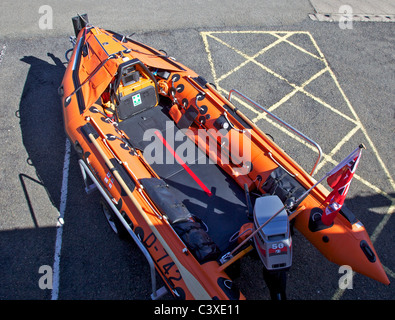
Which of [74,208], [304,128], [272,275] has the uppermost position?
[304,128]

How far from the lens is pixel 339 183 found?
4.04 meters

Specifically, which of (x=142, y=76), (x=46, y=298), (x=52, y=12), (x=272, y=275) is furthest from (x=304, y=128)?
(x=52, y=12)

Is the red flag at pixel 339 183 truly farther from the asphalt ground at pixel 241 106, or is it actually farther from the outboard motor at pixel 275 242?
the asphalt ground at pixel 241 106

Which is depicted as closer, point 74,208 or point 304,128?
point 74,208

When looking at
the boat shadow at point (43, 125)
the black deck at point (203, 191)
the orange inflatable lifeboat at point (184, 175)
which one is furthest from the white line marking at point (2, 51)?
the black deck at point (203, 191)

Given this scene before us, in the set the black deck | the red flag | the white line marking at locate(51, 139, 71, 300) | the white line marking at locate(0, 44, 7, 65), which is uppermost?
the white line marking at locate(0, 44, 7, 65)

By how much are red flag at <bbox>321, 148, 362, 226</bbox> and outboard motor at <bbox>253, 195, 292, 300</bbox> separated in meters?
0.76

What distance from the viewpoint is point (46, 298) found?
4836 millimetres

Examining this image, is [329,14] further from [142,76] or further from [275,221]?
[275,221]

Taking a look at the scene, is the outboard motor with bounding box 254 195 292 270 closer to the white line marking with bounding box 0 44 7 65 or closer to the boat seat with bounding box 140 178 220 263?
the boat seat with bounding box 140 178 220 263

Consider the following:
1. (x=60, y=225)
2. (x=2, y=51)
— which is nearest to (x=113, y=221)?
(x=60, y=225)

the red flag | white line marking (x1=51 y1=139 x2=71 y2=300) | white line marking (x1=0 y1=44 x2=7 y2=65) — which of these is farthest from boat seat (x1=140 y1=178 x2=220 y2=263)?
white line marking (x1=0 y1=44 x2=7 y2=65)

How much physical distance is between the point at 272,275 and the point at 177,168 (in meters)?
2.56

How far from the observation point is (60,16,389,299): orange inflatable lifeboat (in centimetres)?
412
